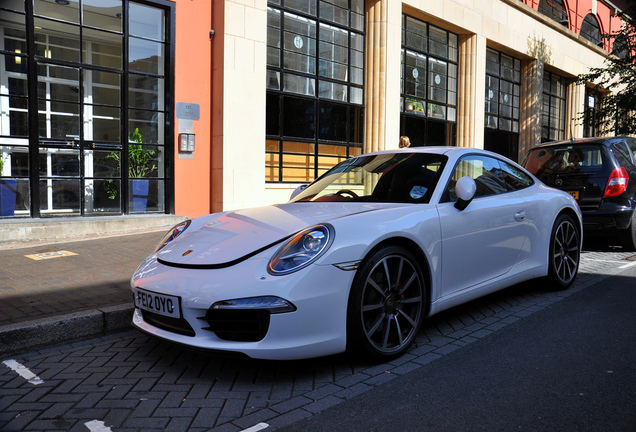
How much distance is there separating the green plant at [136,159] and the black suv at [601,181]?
266 inches

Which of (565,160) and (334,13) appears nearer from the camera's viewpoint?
(565,160)

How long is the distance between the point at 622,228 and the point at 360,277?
606cm

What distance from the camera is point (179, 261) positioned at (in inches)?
135

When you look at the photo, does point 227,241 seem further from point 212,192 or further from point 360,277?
point 212,192

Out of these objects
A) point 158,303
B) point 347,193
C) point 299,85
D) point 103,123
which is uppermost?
point 299,85

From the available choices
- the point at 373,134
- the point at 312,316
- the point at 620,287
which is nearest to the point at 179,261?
the point at 312,316

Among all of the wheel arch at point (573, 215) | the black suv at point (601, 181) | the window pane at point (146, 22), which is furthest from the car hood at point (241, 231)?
the window pane at point (146, 22)

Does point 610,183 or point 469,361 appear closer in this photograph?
point 469,361

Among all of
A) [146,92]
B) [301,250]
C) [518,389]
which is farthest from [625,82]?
[301,250]

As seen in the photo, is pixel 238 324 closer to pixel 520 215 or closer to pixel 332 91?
pixel 520 215

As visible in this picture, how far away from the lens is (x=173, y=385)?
10.5ft

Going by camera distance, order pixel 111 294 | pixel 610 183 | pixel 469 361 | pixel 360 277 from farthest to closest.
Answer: pixel 610 183 → pixel 111 294 → pixel 469 361 → pixel 360 277

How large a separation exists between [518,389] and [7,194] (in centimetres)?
814

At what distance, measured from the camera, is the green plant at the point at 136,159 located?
9539 millimetres
